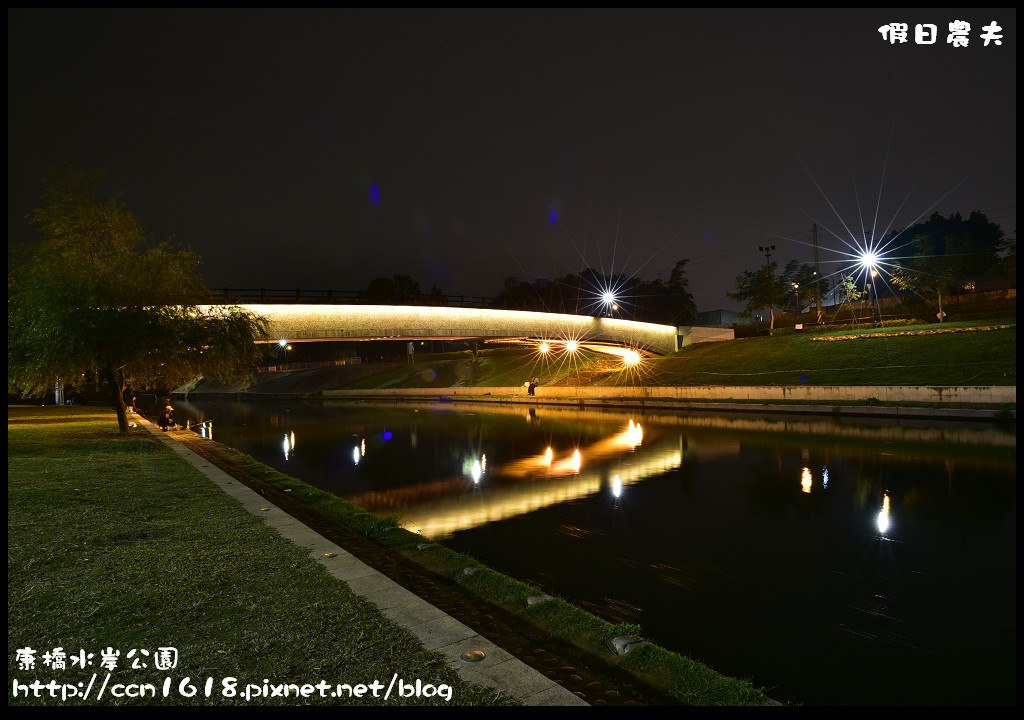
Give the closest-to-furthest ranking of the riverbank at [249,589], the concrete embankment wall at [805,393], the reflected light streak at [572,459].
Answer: the riverbank at [249,589], the reflected light streak at [572,459], the concrete embankment wall at [805,393]

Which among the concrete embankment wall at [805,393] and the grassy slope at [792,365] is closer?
the concrete embankment wall at [805,393]

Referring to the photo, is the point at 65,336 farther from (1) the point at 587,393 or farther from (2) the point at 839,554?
(1) the point at 587,393

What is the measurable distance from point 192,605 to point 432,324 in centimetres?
3943

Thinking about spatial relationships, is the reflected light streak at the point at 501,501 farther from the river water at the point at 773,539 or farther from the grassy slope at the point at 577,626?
the grassy slope at the point at 577,626

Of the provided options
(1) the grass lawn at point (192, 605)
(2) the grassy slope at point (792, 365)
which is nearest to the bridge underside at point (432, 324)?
(2) the grassy slope at point (792, 365)

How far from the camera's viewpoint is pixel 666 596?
7.39 m

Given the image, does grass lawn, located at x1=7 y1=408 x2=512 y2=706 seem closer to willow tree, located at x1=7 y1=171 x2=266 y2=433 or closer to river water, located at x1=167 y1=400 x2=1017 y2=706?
river water, located at x1=167 y1=400 x2=1017 y2=706

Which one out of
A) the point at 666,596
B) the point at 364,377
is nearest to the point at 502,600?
the point at 666,596

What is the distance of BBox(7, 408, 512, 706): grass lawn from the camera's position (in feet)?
14.5

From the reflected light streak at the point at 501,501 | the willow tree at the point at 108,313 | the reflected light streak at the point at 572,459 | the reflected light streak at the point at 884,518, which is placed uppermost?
the willow tree at the point at 108,313

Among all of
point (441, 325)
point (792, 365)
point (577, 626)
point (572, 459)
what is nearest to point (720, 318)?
point (792, 365)

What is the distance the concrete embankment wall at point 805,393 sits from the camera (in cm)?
2756

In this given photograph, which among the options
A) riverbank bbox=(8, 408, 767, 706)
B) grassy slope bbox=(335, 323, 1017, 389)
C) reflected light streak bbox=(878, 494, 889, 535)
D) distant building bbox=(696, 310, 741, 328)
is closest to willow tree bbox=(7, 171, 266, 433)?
riverbank bbox=(8, 408, 767, 706)

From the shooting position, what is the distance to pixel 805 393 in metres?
34.5
